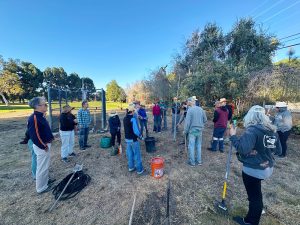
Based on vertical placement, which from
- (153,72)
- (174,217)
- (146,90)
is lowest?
(174,217)

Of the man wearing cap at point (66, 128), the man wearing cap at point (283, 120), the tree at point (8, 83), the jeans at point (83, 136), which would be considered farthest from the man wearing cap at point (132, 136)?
the tree at point (8, 83)

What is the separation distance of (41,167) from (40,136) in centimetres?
74

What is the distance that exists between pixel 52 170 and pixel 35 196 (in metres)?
1.28

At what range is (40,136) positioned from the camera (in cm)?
337

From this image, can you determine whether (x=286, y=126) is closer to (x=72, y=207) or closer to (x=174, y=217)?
(x=174, y=217)

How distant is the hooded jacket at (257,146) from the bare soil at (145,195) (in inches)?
52.7

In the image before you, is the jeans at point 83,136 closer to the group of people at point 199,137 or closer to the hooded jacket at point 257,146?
→ the group of people at point 199,137

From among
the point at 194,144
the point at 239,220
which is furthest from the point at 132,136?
the point at 239,220

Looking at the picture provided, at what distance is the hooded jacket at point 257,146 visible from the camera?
7.00 feet

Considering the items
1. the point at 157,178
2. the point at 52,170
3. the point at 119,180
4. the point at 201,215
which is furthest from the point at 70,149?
the point at 201,215

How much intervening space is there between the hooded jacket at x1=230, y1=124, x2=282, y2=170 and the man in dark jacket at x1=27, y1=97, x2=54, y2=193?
3.70m

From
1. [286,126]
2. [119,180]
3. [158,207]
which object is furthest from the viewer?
[286,126]

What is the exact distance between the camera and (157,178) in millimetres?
4227

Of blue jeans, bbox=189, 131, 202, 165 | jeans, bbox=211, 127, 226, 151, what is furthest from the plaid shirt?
jeans, bbox=211, 127, 226, 151
